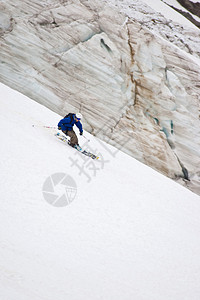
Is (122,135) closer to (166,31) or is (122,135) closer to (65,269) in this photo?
(65,269)

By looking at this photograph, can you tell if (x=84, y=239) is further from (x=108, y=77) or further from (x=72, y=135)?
(x=108, y=77)

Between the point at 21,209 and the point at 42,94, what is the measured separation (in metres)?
13.4

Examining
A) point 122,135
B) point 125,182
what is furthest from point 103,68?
point 125,182

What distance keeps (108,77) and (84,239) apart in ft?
53.3

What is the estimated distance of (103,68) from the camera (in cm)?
1847

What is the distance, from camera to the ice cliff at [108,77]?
16.9 m

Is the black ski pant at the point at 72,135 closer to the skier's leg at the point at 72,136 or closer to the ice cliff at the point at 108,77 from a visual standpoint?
the skier's leg at the point at 72,136

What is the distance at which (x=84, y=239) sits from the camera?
15.3 feet

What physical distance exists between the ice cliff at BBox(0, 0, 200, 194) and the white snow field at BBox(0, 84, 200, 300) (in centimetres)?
921

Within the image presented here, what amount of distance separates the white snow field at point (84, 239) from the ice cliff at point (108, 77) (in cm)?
921

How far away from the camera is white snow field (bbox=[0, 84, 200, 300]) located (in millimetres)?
3549

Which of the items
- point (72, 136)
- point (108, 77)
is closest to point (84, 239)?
point (72, 136)

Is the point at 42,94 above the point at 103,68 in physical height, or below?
below

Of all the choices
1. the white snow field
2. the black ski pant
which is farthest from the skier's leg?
the white snow field
